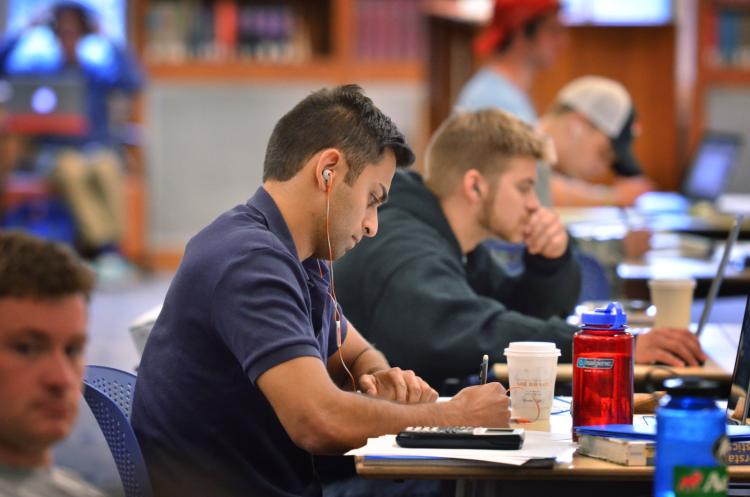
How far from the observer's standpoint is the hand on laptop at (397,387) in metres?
2.01

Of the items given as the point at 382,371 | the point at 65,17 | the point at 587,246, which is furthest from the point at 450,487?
the point at 65,17

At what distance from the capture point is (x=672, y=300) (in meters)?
2.88

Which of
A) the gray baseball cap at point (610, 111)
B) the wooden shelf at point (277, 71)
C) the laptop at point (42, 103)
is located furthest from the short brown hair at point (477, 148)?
the wooden shelf at point (277, 71)

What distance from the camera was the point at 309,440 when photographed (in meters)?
1.74

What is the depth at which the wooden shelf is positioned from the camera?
888 centimetres

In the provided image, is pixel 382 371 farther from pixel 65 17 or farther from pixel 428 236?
pixel 65 17

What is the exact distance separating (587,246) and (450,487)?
1.94 m

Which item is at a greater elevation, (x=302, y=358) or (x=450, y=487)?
(x=302, y=358)

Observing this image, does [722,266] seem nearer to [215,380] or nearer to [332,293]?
[332,293]

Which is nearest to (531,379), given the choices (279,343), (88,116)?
(279,343)

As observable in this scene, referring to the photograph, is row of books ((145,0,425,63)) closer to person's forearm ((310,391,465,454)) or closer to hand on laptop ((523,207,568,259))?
hand on laptop ((523,207,568,259))

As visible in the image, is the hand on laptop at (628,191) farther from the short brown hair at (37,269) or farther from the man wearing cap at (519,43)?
the short brown hair at (37,269)

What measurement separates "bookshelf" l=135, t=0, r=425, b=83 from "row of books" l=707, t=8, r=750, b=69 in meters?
2.01

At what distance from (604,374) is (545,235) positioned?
1.17 metres
